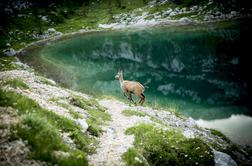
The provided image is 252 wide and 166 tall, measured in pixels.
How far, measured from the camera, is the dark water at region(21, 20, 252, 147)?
4194cm

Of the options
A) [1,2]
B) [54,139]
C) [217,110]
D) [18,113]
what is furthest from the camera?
[1,2]

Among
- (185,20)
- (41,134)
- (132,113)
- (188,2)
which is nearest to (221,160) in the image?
(132,113)

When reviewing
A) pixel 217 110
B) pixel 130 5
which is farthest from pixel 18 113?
pixel 130 5

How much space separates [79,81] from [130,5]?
12710cm

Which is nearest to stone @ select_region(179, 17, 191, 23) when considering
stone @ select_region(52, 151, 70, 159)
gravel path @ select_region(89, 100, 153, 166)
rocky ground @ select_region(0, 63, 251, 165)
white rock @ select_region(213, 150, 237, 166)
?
rocky ground @ select_region(0, 63, 251, 165)

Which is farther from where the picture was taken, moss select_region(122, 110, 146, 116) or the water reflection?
the water reflection

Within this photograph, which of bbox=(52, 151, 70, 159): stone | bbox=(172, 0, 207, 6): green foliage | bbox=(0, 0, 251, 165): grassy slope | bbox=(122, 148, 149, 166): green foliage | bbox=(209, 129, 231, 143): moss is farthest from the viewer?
bbox=(172, 0, 207, 6): green foliage

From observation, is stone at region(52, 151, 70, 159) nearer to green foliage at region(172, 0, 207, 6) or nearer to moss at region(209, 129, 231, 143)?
moss at region(209, 129, 231, 143)

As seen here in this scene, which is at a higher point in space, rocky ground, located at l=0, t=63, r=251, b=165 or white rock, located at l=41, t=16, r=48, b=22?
rocky ground, located at l=0, t=63, r=251, b=165

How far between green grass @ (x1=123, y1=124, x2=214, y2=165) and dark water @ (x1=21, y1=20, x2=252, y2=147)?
17.3 m

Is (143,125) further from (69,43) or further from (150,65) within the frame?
(69,43)

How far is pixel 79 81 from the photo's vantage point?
5384 cm

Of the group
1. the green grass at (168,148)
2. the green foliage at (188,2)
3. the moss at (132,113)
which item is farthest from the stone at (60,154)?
the green foliage at (188,2)

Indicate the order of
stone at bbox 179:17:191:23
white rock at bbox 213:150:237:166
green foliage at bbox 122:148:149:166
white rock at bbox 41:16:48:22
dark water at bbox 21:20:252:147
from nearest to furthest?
green foliage at bbox 122:148:149:166 → white rock at bbox 213:150:237:166 → dark water at bbox 21:20:252:147 → stone at bbox 179:17:191:23 → white rock at bbox 41:16:48:22
